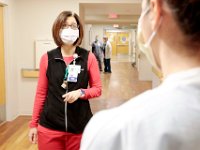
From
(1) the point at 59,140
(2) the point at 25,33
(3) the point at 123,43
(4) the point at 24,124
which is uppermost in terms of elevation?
(3) the point at 123,43

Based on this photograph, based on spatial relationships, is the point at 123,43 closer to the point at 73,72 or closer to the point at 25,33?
the point at 25,33

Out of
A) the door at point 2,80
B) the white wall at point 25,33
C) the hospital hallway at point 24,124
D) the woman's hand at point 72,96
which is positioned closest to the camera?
the woman's hand at point 72,96

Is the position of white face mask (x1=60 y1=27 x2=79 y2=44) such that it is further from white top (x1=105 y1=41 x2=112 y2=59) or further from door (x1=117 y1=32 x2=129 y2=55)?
door (x1=117 y1=32 x2=129 y2=55)

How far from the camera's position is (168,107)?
0.54m

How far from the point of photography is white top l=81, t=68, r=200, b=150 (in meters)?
0.54

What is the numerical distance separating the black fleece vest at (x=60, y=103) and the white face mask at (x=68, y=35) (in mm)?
120

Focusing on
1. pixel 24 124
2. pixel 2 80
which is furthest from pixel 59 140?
pixel 2 80

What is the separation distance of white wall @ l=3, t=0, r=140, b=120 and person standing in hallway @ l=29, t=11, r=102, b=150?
346cm

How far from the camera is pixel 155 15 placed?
0.60m

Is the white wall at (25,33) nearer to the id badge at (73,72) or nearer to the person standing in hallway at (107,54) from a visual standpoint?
the id badge at (73,72)

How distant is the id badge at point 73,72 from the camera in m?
1.93

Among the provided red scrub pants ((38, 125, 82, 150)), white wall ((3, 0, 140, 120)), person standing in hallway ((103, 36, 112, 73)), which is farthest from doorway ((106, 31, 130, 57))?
red scrub pants ((38, 125, 82, 150))

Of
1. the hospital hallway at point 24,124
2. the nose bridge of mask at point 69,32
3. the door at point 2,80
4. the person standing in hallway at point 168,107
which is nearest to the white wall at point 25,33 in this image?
the door at point 2,80

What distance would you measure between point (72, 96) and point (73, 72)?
0.50 feet
